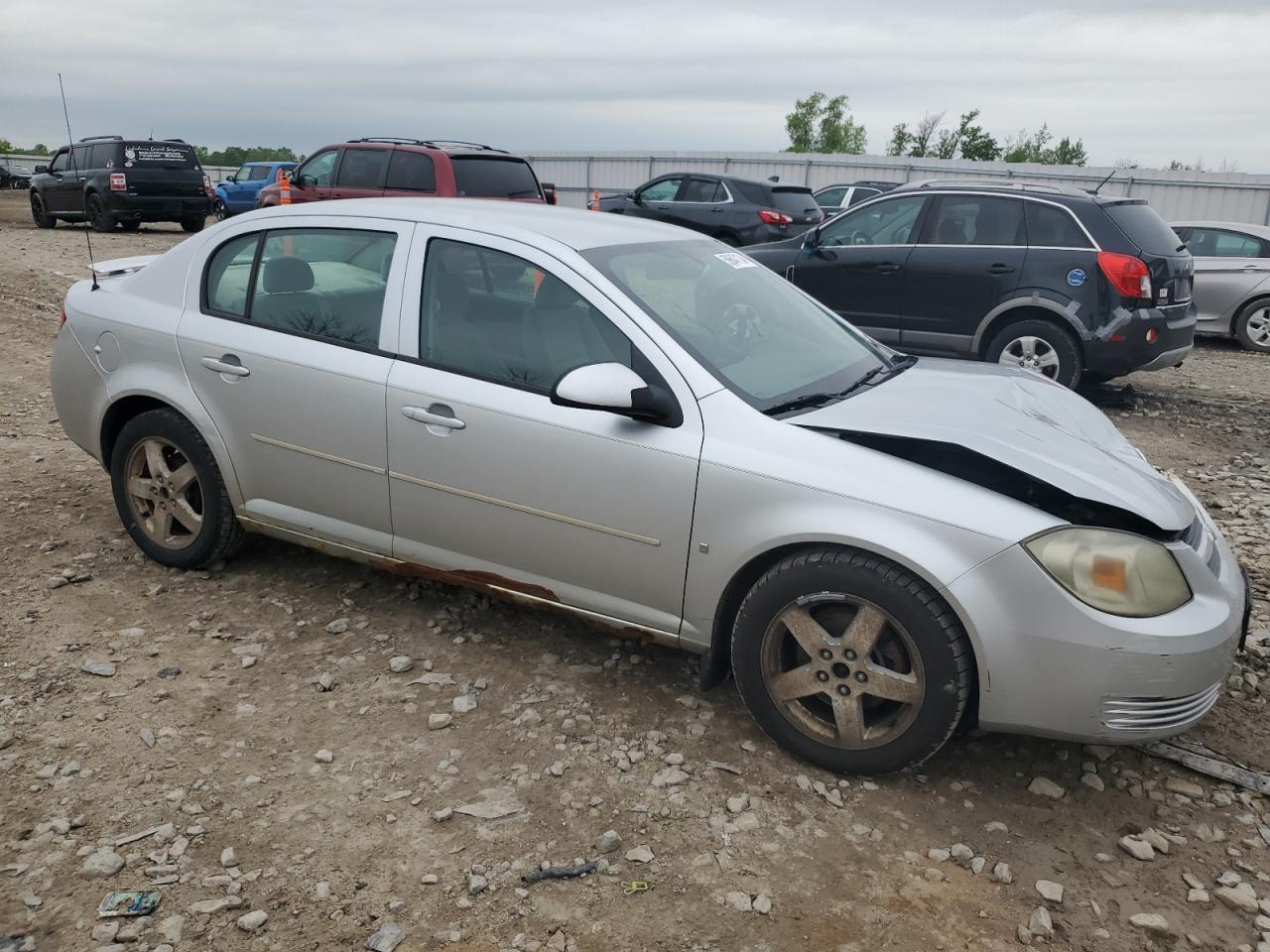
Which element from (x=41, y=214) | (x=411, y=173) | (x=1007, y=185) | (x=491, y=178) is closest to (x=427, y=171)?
(x=411, y=173)

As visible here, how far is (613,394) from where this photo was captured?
122 inches

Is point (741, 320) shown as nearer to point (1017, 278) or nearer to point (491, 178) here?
point (1017, 278)

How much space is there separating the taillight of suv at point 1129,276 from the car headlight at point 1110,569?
5621 millimetres

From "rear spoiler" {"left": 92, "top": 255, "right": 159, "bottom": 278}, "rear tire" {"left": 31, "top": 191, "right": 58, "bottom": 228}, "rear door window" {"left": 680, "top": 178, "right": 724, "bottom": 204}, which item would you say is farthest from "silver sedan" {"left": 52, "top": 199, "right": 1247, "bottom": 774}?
"rear tire" {"left": 31, "top": 191, "right": 58, "bottom": 228}

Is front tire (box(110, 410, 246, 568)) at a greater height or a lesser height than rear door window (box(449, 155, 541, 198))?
lesser

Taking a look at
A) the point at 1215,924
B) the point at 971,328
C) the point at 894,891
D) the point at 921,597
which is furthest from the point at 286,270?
the point at 971,328

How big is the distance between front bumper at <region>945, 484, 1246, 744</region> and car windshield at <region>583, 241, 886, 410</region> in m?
0.93

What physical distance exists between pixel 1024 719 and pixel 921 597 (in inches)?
18.3

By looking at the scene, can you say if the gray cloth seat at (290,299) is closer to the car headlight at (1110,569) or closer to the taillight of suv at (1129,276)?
the car headlight at (1110,569)

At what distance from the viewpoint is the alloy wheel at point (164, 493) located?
170 inches

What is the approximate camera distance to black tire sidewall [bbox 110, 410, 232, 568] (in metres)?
4.18

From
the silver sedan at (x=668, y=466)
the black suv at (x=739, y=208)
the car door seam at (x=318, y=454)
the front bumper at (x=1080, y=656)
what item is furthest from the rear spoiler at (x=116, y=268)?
the black suv at (x=739, y=208)

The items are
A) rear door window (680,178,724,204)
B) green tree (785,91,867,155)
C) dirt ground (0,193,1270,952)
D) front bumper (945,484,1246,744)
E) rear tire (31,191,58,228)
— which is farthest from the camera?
green tree (785,91,867,155)

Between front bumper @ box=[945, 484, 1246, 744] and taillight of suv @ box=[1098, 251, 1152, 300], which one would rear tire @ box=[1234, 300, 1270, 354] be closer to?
taillight of suv @ box=[1098, 251, 1152, 300]
